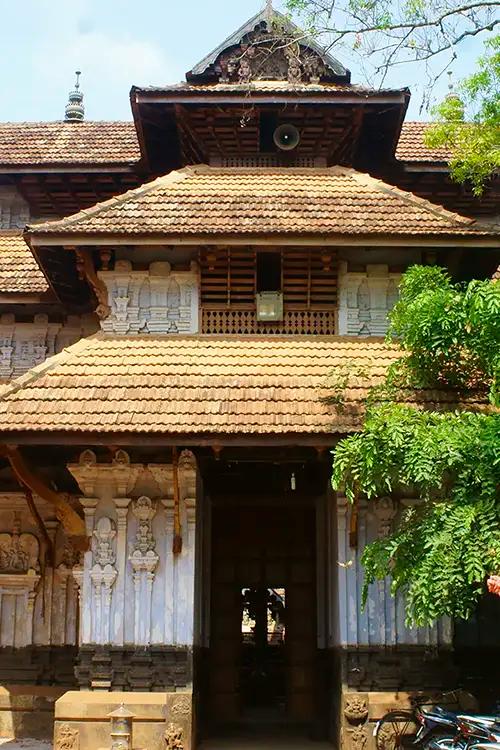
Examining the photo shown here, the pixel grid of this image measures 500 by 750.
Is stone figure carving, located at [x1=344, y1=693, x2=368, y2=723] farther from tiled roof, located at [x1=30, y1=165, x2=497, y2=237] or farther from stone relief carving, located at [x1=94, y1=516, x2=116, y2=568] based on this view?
tiled roof, located at [x1=30, y1=165, x2=497, y2=237]

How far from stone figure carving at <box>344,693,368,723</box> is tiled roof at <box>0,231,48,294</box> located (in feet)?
25.5

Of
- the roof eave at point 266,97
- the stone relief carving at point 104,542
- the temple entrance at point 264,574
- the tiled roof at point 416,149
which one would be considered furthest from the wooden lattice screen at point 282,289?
the tiled roof at point 416,149

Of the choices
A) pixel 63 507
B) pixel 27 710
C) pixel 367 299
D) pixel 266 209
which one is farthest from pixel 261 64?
pixel 27 710

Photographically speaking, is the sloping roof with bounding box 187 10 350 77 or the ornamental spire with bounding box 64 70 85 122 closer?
the sloping roof with bounding box 187 10 350 77

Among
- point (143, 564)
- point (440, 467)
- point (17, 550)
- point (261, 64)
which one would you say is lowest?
point (143, 564)

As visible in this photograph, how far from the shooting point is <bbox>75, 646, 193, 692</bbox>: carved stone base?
11031 mm

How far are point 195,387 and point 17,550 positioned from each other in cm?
453

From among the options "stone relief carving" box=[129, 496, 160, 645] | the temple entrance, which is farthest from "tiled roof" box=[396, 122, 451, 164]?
"stone relief carving" box=[129, 496, 160, 645]

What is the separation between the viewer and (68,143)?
17297 millimetres

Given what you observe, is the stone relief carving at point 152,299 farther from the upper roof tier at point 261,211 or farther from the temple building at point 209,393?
the upper roof tier at point 261,211

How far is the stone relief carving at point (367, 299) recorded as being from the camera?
1267 cm

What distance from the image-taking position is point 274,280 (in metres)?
13.1

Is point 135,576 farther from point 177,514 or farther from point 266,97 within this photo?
point 266,97

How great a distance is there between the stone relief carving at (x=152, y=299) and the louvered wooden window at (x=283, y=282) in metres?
0.25
